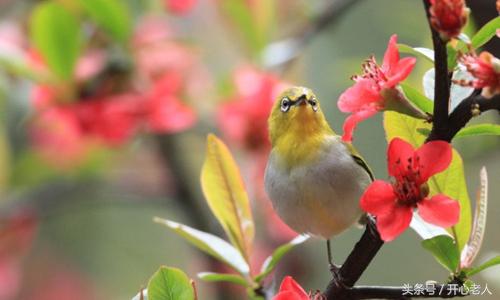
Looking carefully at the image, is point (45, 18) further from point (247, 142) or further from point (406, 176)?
point (406, 176)

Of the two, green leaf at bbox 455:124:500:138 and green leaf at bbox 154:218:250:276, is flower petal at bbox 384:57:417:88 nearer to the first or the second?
green leaf at bbox 455:124:500:138

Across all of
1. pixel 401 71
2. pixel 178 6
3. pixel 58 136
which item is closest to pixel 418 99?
pixel 401 71

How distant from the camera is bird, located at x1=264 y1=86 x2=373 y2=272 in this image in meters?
1.01

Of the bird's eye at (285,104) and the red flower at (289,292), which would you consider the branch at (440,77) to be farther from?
the bird's eye at (285,104)

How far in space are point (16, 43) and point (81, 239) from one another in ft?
4.13

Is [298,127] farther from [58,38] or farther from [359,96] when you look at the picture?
[58,38]

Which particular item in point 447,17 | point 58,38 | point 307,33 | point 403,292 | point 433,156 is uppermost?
point 58,38

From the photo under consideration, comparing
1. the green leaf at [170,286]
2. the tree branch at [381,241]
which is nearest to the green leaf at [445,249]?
the tree branch at [381,241]

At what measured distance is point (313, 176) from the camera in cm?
105

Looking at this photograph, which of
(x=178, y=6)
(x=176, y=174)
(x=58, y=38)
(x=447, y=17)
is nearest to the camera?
(x=447, y=17)

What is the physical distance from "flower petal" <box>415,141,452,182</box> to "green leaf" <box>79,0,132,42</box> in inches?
44.1

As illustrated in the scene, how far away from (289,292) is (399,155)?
17 centimetres

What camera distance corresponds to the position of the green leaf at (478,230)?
2.83 ft

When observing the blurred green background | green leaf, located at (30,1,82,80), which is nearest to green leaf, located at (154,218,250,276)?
the blurred green background
